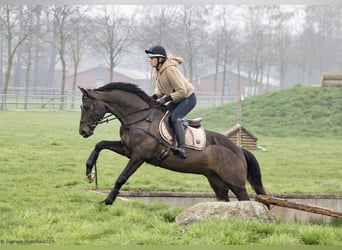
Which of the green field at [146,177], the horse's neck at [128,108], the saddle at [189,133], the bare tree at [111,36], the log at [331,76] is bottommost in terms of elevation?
the green field at [146,177]

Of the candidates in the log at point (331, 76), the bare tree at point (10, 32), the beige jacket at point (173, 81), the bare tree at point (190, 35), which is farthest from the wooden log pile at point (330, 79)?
the bare tree at point (10, 32)

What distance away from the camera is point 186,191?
673 centimetres

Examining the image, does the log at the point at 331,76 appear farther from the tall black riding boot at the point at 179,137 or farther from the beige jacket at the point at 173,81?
the tall black riding boot at the point at 179,137

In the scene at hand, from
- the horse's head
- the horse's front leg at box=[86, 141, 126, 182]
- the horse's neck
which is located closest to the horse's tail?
the horse's neck

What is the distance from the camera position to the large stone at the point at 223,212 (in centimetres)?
462

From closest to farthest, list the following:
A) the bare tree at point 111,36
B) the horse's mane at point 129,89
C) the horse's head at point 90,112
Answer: the horse's head at point 90,112 → the horse's mane at point 129,89 → the bare tree at point 111,36

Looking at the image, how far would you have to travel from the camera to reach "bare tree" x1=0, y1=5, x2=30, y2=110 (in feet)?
22.6

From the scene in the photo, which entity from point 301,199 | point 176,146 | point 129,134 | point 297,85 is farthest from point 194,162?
point 297,85

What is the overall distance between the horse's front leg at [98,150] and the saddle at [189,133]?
388mm

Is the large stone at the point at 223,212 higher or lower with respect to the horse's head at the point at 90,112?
lower

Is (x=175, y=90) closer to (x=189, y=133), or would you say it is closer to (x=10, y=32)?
(x=189, y=133)

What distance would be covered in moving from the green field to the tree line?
0.62m

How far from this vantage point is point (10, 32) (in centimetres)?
704

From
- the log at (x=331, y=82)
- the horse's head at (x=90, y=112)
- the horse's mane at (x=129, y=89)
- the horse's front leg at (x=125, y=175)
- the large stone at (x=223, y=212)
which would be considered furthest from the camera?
the log at (x=331, y=82)
